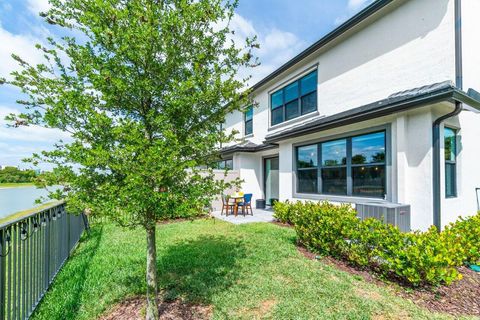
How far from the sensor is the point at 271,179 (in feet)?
41.0

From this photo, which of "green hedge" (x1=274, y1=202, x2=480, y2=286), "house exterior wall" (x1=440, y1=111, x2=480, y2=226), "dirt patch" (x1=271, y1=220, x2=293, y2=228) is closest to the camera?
"green hedge" (x1=274, y1=202, x2=480, y2=286)

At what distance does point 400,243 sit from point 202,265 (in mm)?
3761

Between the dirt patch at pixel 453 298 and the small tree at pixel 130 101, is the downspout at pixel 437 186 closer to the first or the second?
the dirt patch at pixel 453 298

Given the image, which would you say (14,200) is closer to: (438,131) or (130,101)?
(130,101)

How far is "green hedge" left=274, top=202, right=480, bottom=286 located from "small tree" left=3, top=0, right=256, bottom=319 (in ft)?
10.6

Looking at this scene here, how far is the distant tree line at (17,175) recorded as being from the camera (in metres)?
2.44

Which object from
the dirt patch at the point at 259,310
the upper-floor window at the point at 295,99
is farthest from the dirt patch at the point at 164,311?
the upper-floor window at the point at 295,99

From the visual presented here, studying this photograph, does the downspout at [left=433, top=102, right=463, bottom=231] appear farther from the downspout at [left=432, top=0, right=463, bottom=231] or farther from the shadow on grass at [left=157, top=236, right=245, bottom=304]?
the shadow on grass at [left=157, top=236, right=245, bottom=304]

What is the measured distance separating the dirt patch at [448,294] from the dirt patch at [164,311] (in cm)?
247

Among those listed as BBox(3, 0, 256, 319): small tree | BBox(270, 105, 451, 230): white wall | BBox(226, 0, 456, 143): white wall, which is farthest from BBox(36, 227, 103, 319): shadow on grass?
BBox(226, 0, 456, 143): white wall

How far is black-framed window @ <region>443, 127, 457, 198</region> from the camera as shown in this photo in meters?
6.18

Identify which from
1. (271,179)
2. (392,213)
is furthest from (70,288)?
(271,179)

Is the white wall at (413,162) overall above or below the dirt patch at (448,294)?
above

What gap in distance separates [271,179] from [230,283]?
872cm
